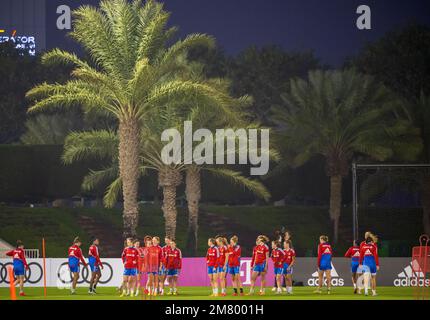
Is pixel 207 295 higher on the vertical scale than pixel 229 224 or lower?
lower

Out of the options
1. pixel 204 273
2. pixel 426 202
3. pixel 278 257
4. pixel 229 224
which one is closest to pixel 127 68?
pixel 204 273

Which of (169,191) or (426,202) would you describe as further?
(426,202)

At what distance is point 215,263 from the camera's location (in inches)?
1383

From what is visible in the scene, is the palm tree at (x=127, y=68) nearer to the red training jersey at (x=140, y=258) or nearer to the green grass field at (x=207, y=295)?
the green grass field at (x=207, y=295)

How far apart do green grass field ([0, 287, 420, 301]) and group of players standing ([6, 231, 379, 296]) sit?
49cm

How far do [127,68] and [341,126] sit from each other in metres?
18.8

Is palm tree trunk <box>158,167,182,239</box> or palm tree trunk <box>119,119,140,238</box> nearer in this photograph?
palm tree trunk <box>119,119,140,238</box>

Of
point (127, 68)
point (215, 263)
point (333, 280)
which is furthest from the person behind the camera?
point (127, 68)

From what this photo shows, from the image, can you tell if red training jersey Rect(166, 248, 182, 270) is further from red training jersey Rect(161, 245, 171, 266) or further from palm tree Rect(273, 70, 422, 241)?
palm tree Rect(273, 70, 422, 241)

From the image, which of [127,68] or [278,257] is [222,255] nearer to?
[278,257]

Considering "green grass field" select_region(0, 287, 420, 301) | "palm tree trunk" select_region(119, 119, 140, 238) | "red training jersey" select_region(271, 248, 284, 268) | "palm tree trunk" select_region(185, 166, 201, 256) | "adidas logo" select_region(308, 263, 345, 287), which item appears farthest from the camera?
"palm tree trunk" select_region(185, 166, 201, 256)

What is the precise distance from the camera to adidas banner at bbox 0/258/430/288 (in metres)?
41.9

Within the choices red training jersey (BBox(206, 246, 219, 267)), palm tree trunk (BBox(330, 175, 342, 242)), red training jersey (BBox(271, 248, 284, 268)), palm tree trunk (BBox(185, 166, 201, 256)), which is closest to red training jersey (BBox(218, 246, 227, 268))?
red training jersey (BBox(206, 246, 219, 267))
